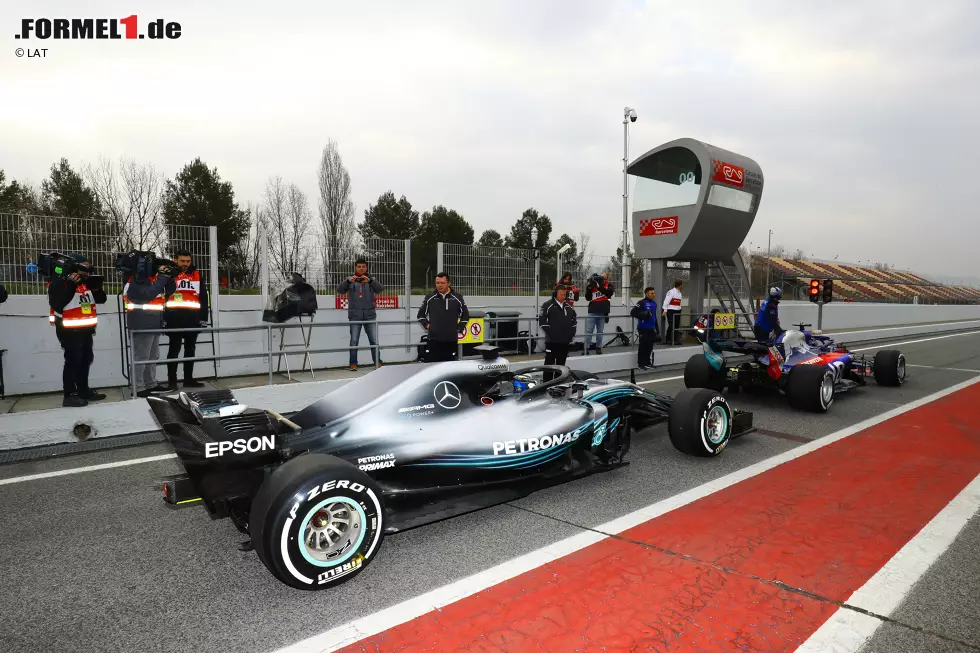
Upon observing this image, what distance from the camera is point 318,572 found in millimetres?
2980

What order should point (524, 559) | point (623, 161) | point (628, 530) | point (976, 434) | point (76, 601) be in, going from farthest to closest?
point (623, 161) < point (976, 434) < point (628, 530) < point (524, 559) < point (76, 601)

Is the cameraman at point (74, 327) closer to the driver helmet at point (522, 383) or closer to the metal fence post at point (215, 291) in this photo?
the metal fence post at point (215, 291)

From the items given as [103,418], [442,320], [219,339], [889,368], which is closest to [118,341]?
[219,339]

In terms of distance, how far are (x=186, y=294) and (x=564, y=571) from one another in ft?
19.9

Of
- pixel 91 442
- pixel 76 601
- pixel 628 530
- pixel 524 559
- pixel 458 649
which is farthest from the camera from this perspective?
pixel 91 442

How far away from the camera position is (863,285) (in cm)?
3994

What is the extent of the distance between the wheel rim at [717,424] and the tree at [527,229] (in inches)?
2132

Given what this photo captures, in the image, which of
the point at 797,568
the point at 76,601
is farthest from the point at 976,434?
the point at 76,601

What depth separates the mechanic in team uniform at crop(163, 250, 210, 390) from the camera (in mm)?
7125

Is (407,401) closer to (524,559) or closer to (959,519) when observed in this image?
(524,559)

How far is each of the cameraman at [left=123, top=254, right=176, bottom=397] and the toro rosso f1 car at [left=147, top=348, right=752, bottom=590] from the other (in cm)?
387

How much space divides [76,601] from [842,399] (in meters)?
9.36

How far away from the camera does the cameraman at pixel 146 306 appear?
6.81 meters

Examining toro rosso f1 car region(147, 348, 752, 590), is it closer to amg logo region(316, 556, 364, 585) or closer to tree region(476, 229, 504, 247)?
amg logo region(316, 556, 364, 585)
